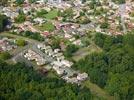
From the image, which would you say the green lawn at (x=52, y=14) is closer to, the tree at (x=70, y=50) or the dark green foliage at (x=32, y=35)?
the dark green foliage at (x=32, y=35)

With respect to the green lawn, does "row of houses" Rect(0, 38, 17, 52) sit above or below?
above

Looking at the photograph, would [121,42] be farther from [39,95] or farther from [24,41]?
[39,95]

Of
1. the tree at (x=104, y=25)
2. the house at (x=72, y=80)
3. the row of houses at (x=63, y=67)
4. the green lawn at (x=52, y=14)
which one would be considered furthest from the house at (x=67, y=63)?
the green lawn at (x=52, y=14)

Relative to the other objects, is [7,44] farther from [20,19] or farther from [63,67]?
[20,19]

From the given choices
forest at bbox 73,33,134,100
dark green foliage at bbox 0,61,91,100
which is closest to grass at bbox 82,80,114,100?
forest at bbox 73,33,134,100

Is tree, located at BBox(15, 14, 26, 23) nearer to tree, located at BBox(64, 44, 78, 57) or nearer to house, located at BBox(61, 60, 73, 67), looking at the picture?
tree, located at BBox(64, 44, 78, 57)

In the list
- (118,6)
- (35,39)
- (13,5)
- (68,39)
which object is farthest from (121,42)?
(13,5)

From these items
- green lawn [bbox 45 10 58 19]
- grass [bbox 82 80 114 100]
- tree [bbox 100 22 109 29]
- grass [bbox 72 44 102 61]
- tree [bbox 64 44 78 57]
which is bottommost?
green lawn [bbox 45 10 58 19]
